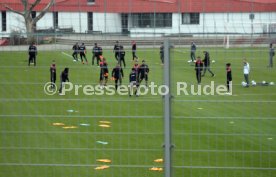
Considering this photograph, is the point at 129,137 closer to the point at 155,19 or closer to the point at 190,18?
the point at 155,19

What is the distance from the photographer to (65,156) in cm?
1226

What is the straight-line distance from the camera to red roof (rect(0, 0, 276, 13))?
22.6m

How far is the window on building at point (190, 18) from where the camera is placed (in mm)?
21516

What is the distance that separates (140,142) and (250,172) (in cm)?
316

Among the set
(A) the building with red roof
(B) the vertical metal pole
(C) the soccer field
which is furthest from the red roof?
(B) the vertical metal pole

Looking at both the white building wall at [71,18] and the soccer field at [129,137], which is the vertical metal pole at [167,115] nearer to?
the soccer field at [129,137]

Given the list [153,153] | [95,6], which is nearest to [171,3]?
[95,6]

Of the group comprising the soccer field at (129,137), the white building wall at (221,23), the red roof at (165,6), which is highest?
the red roof at (165,6)

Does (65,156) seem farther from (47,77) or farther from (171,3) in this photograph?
(171,3)

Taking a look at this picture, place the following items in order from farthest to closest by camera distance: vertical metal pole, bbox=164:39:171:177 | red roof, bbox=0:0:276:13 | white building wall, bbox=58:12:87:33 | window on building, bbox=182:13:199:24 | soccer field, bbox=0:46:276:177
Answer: red roof, bbox=0:0:276:13 → window on building, bbox=182:13:199:24 → white building wall, bbox=58:12:87:33 → soccer field, bbox=0:46:276:177 → vertical metal pole, bbox=164:39:171:177

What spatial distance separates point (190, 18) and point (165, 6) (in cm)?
149

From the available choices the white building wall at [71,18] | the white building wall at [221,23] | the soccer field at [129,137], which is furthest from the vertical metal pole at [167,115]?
the white building wall at [71,18]

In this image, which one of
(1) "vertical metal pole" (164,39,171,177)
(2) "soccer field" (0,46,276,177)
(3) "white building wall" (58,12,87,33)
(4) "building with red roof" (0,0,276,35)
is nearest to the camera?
(1) "vertical metal pole" (164,39,171,177)

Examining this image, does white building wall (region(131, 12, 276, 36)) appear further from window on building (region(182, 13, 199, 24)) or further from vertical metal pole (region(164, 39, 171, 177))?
vertical metal pole (region(164, 39, 171, 177))
